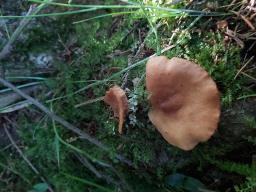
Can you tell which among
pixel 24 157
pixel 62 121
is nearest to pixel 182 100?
pixel 62 121

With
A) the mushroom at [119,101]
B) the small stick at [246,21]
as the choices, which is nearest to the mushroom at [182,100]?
the mushroom at [119,101]

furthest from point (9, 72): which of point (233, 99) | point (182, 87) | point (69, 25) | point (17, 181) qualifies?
point (233, 99)

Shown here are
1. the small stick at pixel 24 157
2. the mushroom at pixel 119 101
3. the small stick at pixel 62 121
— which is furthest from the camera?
the small stick at pixel 24 157

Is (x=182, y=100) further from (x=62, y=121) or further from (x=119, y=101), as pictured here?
(x=62, y=121)

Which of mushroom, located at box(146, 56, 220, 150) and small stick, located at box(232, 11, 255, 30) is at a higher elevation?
small stick, located at box(232, 11, 255, 30)

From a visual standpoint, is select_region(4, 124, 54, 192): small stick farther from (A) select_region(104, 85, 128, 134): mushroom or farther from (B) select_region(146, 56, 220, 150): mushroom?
(B) select_region(146, 56, 220, 150): mushroom

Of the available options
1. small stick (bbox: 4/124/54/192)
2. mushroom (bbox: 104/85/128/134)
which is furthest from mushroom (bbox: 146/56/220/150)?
small stick (bbox: 4/124/54/192)

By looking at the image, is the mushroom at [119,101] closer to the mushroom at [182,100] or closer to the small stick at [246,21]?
the mushroom at [182,100]
